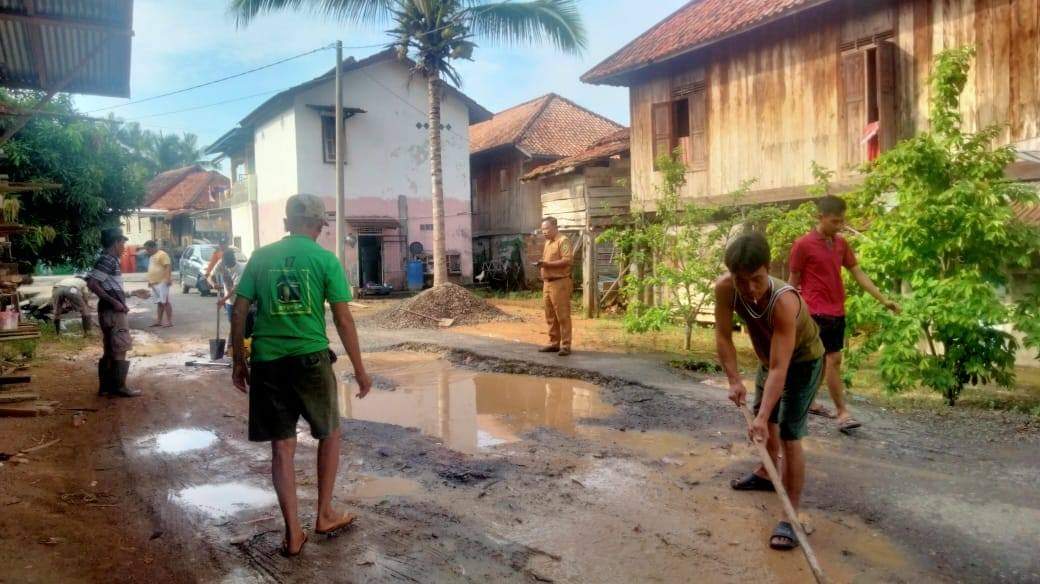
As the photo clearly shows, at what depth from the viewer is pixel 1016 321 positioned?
19.9 ft

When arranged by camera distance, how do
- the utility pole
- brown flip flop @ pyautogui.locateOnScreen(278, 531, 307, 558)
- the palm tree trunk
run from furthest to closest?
the utility pole → the palm tree trunk → brown flip flop @ pyautogui.locateOnScreen(278, 531, 307, 558)

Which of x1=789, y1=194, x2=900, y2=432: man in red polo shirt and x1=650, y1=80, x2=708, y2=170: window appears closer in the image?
x1=789, y1=194, x2=900, y2=432: man in red polo shirt

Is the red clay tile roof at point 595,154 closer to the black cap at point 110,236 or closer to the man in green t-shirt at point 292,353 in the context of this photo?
the black cap at point 110,236

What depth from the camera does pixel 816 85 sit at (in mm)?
11242

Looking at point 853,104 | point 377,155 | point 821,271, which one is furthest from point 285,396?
point 377,155

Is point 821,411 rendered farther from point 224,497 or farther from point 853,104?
point 853,104

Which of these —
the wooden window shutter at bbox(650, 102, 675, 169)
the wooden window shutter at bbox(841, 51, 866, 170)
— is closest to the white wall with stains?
the wooden window shutter at bbox(650, 102, 675, 169)

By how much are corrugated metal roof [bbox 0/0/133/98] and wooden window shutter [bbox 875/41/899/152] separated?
29.5 ft

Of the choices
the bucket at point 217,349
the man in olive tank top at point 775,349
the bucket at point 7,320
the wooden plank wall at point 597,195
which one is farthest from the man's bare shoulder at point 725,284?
the wooden plank wall at point 597,195

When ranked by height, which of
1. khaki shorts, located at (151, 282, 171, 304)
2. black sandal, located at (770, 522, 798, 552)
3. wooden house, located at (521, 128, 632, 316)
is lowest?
black sandal, located at (770, 522, 798, 552)

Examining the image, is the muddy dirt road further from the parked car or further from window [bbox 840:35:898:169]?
the parked car

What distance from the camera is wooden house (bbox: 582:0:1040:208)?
889 cm

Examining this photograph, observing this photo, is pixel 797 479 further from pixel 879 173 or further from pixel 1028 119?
pixel 1028 119

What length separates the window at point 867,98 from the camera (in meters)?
10.0
